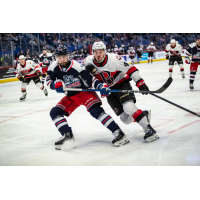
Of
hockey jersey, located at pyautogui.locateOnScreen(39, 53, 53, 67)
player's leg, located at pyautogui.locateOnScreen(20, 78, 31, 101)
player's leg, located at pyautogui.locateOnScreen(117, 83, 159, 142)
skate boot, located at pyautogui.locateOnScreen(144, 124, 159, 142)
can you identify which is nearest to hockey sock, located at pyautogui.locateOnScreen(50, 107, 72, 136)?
player's leg, located at pyautogui.locateOnScreen(117, 83, 159, 142)

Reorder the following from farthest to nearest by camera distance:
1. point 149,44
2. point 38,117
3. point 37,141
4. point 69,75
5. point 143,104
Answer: point 149,44 → point 143,104 → point 38,117 → point 37,141 → point 69,75

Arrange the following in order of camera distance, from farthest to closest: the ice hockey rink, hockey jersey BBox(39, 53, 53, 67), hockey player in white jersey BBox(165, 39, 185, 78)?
hockey jersey BBox(39, 53, 53, 67)
hockey player in white jersey BBox(165, 39, 185, 78)
the ice hockey rink

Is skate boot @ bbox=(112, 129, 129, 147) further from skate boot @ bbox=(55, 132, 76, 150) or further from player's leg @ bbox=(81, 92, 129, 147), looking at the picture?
skate boot @ bbox=(55, 132, 76, 150)

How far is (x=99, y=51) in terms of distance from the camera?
9.45ft

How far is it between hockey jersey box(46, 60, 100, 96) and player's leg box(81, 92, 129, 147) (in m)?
0.12

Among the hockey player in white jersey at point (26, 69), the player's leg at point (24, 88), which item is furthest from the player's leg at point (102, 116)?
the hockey player in white jersey at point (26, 69)

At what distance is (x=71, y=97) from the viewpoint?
9.80 ft

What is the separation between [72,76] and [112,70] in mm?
423

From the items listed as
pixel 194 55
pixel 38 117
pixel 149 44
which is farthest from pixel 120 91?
pixel 149 44

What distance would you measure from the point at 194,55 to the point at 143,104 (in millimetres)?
1912

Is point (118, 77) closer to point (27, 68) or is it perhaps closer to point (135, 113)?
point (135, 113)

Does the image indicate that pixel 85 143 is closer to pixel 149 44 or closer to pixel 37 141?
pixel 37 141

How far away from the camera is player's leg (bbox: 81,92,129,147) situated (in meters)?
Answer: 2.86

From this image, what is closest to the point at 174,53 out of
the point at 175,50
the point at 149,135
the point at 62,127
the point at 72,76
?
the point at 175,50
